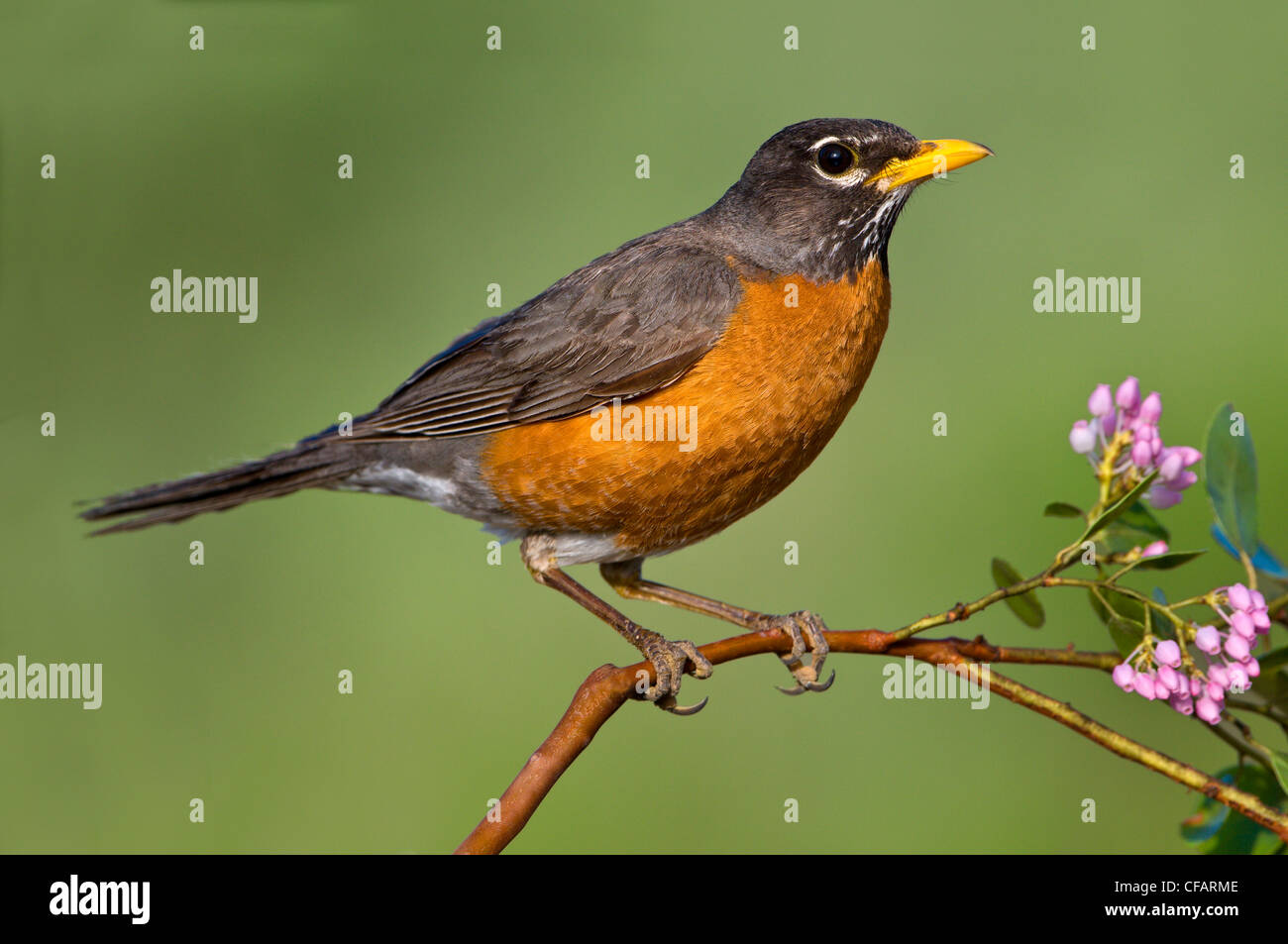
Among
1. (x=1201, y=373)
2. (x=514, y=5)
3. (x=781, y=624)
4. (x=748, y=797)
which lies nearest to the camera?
(x=781, y=624)

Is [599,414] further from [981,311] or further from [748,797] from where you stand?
[981,311]

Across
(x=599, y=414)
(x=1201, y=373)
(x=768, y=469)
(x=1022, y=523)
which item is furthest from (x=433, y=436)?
(x=1201, y=373)

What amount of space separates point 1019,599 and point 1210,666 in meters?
0.41

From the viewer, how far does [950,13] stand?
7598 millimetres

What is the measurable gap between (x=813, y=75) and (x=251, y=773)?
4.90 metres

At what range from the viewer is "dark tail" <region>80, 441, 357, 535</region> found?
389 centimetres

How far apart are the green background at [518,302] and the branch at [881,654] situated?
2.90 m

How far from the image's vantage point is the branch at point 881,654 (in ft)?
6.75

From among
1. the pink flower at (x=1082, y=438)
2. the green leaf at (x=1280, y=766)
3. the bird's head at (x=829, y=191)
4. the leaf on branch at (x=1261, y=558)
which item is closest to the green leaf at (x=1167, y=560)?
the leaf on branch at (x=1261, y=558)

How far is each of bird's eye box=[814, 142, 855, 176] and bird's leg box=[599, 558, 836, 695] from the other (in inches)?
54.2

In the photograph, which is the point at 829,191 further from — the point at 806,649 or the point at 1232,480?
the point at 1232,480

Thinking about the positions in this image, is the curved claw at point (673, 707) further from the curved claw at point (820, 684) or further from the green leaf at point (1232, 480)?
the green leaf at point (1232, 480)

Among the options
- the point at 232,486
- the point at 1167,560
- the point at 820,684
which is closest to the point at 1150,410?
the point at 1167,560

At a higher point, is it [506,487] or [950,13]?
[950,13]
